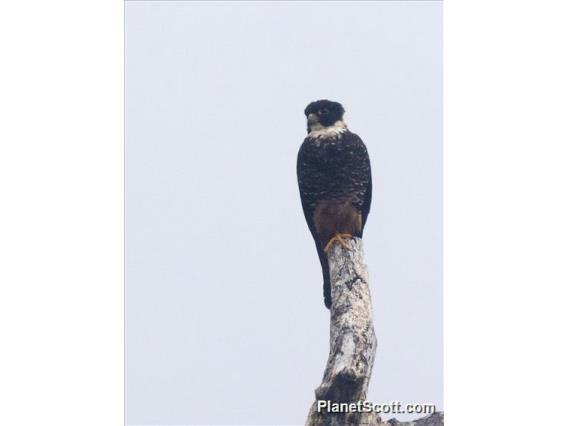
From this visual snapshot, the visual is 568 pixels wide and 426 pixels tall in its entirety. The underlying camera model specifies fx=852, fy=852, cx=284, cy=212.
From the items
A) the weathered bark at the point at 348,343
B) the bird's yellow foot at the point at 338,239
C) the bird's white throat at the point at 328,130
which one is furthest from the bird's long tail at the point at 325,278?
the bird's white throat at the point at 328,130

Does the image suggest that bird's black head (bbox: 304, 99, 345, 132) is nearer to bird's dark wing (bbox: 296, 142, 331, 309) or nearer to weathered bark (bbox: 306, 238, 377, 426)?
bird's dark wing (bbox: 296, 142, 331, 309)

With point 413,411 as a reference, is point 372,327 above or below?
above

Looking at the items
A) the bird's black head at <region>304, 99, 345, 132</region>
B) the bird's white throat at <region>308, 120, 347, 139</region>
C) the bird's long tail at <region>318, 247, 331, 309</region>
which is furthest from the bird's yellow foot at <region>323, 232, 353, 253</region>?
the bird's black head at <region>304, 99, 345, 132</region>

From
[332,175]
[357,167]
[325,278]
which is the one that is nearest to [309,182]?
[332,175]

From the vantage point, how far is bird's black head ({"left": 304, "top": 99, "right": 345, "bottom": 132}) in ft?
26.1

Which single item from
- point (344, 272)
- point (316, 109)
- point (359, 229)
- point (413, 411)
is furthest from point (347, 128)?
point (413, 411)

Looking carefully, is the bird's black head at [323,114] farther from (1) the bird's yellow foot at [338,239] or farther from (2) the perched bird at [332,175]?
(1) the bird's yellow foot at [338,239]

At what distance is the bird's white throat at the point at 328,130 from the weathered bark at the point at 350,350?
4.33ft

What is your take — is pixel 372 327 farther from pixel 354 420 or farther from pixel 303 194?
pixel 303 194

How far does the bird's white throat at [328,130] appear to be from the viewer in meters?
7.96

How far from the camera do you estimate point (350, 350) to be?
624 cm

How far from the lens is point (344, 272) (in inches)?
277

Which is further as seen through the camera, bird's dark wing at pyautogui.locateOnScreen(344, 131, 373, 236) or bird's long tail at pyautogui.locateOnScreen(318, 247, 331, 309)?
bird's dark wing at pyautogui.locateOnScreen(344, 131, 373, 236)

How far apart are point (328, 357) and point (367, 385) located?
358 millimetres
